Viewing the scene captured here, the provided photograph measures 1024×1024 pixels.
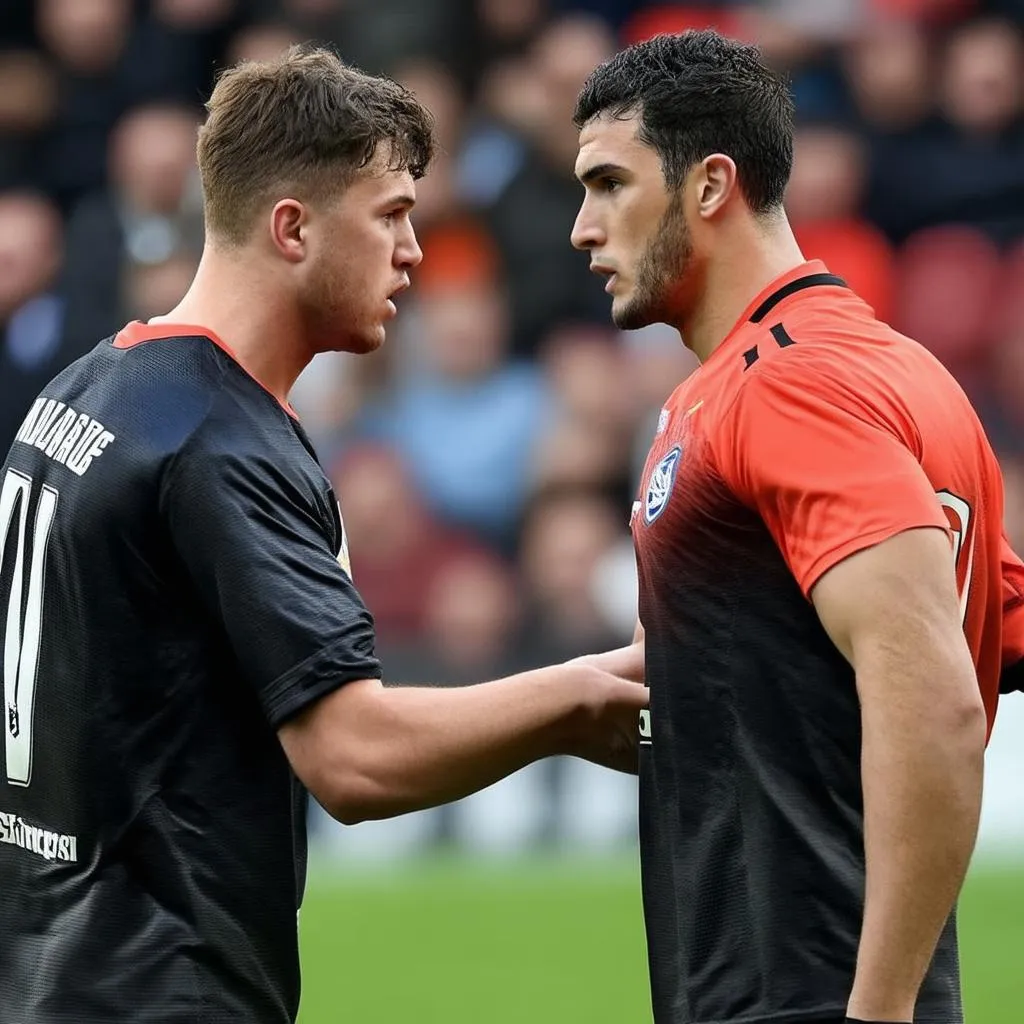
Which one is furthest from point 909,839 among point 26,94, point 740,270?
point 26,94

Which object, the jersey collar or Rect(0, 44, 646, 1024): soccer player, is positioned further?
the jersey collar

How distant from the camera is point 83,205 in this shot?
10.4 metres

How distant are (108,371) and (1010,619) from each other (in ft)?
5.36

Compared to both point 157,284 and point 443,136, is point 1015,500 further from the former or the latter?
point 157,284

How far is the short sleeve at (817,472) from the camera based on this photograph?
2.86 m

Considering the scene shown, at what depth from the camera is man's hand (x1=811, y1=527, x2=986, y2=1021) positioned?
111 inches

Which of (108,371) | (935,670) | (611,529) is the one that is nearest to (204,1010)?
(108,371)

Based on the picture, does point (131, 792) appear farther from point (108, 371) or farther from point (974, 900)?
point (974, 900)

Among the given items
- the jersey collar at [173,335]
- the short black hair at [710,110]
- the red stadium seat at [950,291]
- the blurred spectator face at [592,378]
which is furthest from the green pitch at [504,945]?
the short black hair at [710,110]

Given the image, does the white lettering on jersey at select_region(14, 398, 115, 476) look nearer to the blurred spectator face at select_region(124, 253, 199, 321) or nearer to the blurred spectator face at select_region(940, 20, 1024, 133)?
the blurred spectator face at select_region(124, 253, 199, 321)

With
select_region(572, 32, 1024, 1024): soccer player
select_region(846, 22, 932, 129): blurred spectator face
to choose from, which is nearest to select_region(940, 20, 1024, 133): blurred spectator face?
select_region(846, 22, 932, 129): blurred spectator face

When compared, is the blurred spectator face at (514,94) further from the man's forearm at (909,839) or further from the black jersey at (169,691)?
the man's forearm at (909,839)

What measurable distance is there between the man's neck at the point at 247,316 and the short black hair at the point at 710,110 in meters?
0.70

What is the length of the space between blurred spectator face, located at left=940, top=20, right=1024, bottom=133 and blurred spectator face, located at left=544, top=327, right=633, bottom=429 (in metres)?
2.26
